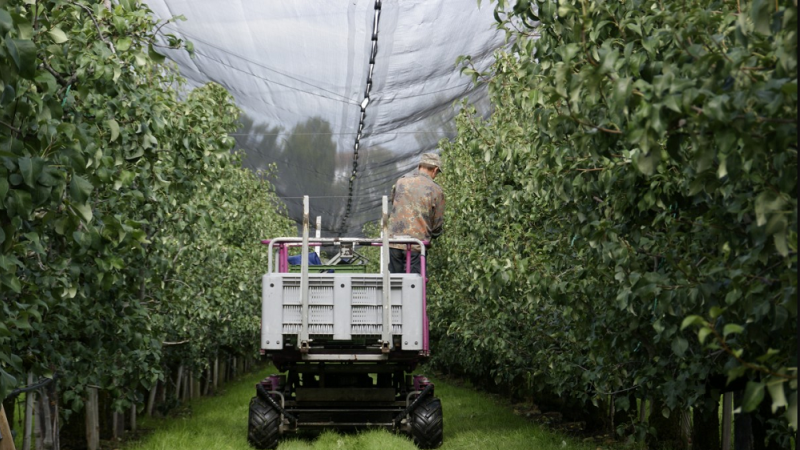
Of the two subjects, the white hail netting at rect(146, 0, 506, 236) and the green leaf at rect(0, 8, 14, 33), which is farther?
the white hail netting at rect(146, 0, 506, 236)

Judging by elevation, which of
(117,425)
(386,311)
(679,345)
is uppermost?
(386,311)

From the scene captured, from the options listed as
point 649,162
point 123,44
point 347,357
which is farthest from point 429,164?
point 649,162

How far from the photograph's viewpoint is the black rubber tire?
1054 cm

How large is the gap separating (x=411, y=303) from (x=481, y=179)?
266cm

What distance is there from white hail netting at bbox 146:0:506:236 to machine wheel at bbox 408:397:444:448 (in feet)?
12.4

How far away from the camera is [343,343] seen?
10.2m

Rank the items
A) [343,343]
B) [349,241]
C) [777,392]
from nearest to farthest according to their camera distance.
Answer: [777,392] < [349,241] < [343,343]

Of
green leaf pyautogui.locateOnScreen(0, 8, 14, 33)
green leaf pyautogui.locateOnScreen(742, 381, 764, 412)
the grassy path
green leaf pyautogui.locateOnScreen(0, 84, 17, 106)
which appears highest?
green leaf pyautogui.locateOnScreen(0, 8, 14, 33)

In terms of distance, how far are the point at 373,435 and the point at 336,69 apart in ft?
16.2

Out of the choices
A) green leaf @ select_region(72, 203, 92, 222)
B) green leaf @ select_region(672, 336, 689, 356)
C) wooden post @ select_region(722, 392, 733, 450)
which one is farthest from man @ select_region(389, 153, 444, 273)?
green leaf @ select_region(72, 203, 92, 222)

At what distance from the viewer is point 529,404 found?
16625mm

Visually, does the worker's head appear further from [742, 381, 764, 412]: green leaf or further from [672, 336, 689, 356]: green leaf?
[742, 381, 764, 412]: green leaf

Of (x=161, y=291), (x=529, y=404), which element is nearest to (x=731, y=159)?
(x=161, y=291)

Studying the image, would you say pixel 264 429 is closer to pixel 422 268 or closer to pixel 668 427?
pixel 422 268
